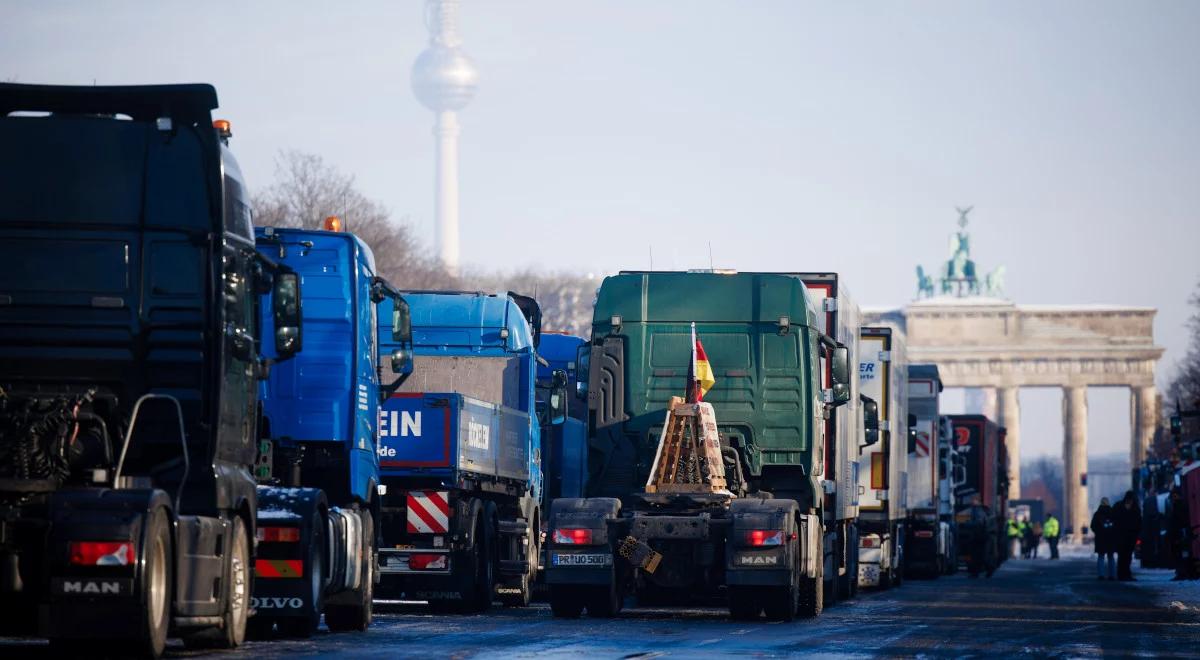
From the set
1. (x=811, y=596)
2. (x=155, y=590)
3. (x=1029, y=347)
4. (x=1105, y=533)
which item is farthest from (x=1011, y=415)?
(x=155, y=590)

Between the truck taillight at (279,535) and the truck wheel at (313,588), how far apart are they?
13cm

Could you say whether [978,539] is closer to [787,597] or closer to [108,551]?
[787,597]

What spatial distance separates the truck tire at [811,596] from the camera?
87.1ft

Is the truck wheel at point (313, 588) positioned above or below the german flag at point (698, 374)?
below

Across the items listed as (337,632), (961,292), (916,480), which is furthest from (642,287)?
(961,292)

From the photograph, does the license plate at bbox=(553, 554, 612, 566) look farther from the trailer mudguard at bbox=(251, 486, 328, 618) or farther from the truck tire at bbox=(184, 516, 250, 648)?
the truck tire at bbox=(184, 516, 250, 648)

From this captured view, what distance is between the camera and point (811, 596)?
87.4 feet

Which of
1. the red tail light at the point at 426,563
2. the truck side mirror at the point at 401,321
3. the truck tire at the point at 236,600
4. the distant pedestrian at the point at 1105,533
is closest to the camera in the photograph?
the truck tire at the point at 236,600

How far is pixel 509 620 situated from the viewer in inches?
972

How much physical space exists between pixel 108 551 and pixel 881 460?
953 inches

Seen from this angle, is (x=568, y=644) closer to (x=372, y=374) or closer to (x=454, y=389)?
(x=372, y=374)

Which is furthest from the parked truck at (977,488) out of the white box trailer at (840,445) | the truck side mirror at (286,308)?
the truck side mirror at (286,308)

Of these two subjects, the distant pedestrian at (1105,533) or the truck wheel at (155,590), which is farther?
the distant pedestrian at (1105,533)

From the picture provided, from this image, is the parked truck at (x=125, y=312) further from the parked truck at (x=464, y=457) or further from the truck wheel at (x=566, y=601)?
the truck wheel at (x=566, y=601)
